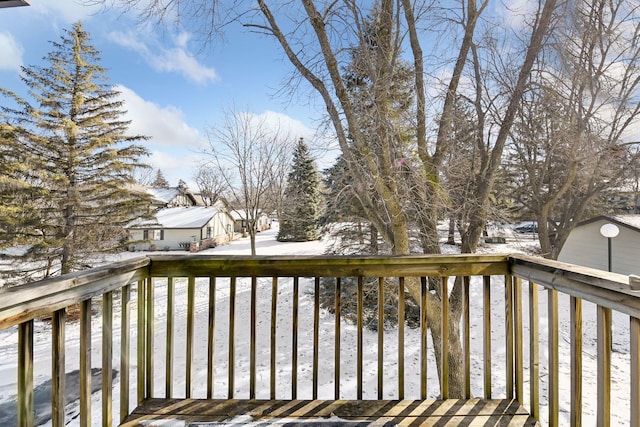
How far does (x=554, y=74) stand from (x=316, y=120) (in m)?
3.72

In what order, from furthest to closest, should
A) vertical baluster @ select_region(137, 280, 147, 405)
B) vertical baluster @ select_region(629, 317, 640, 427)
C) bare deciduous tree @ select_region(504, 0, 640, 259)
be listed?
bare deciduous tree @ select_region(504, 0, 640, 259) → vertical baluster @ select_region(137, 280, 147, 405) → vertical baluster @ select_region(629, 317, 640, 427)

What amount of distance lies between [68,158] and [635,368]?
11162 millimetres

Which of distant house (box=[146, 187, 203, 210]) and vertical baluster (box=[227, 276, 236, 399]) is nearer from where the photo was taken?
vertical baluster (box=[227, 276, 236, 399])

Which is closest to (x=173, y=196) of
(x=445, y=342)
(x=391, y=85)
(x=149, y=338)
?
(x=391, y=85)

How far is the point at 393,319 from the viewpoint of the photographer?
820 cm

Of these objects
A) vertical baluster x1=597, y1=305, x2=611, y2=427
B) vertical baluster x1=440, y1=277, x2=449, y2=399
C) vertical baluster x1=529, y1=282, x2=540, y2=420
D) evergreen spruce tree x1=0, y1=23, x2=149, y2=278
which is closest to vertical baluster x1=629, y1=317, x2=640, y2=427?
vertical baluster x1=597, y1=305, x2=611, y2=427

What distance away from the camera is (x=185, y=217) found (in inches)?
854

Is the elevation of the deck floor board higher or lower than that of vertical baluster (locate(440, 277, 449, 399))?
lower

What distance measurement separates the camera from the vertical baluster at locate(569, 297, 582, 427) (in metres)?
1.39

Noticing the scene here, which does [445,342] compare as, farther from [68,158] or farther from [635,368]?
[68,158]

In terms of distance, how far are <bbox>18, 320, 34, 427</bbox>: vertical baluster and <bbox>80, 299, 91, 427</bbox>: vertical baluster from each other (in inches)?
9.8

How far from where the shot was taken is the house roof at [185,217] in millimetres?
20469

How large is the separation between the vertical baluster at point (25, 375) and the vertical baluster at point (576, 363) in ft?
7.23

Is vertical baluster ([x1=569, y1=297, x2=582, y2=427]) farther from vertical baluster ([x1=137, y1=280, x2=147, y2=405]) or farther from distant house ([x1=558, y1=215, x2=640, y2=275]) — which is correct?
distant house ([x1=558, y1=215, x2=640, y2=275])
